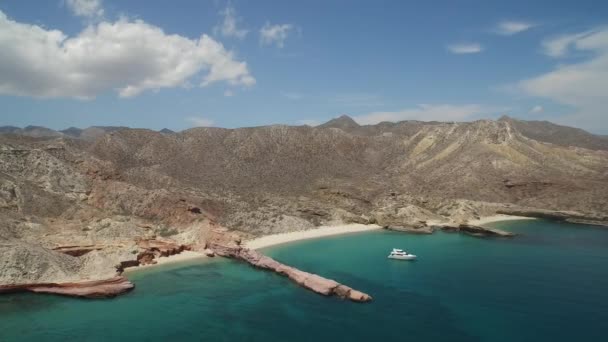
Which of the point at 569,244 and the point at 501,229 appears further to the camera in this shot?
the point at 501,229


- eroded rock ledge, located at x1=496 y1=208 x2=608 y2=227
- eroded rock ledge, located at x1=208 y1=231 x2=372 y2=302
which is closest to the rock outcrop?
eroded rock ledge, located at x1=496 y1=208 x2=608 y2=227

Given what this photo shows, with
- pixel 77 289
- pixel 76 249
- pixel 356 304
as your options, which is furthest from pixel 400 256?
pixel 76 249

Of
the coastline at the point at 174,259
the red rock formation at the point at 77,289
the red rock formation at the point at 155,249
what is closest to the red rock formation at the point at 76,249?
the coastline at the point at 174,259

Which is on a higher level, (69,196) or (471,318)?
(69,196)

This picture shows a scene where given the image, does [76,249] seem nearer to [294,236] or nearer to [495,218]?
[294,236]

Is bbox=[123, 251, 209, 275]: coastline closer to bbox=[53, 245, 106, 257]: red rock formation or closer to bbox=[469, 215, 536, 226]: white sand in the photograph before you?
bbox=[53, 245, 106, 257]: red rock formation

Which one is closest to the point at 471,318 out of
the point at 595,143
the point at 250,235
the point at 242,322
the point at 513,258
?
the point at 242,322

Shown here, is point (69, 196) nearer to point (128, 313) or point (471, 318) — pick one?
point (128, 313)
